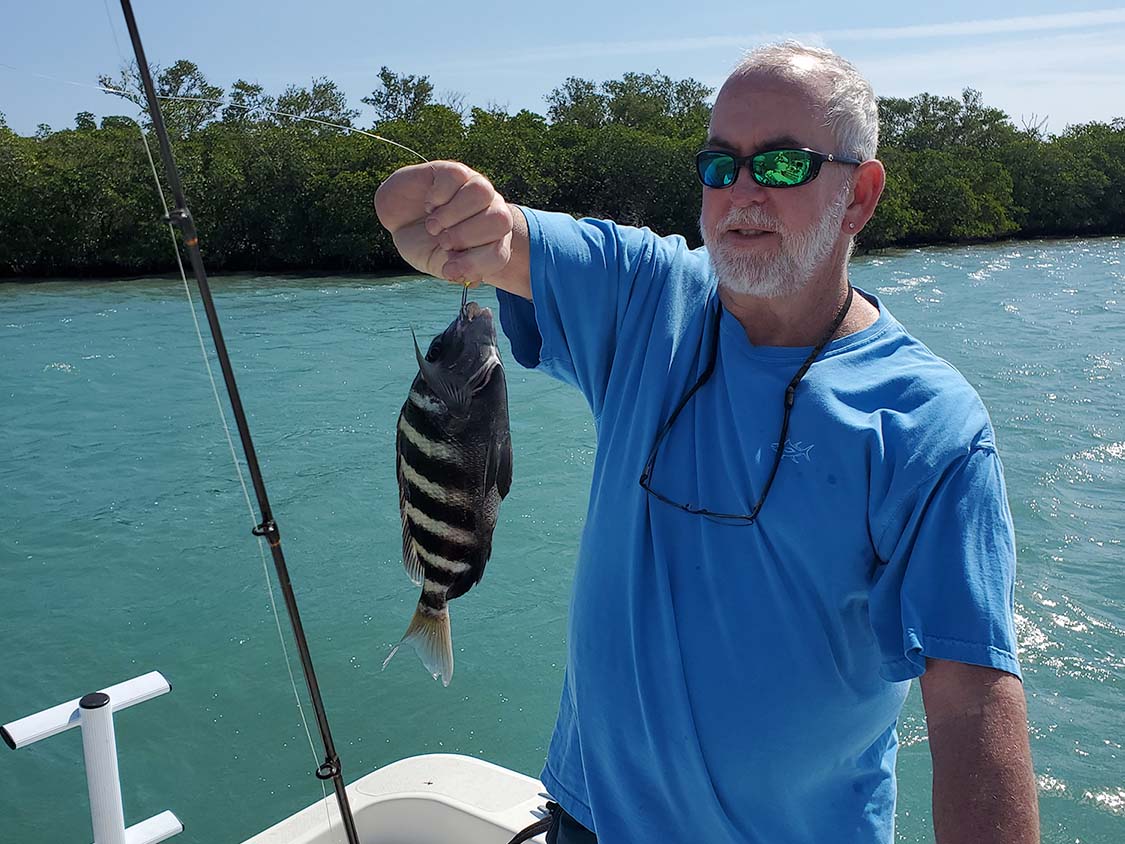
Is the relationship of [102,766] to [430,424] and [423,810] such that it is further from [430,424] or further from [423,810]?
[430,424]

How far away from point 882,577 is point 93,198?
29.3 m

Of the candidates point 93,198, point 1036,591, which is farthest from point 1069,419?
point 93,198

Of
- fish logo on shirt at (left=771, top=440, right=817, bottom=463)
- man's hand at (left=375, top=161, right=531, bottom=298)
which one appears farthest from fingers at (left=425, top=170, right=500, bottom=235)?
fish logo on shirt at (left=771, top=440, right=817, bottom=463)

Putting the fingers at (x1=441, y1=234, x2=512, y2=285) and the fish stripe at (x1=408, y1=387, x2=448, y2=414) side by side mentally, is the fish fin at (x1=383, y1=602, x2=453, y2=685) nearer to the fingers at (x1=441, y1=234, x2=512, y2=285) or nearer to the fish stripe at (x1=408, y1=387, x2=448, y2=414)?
the fish stripe at (x1=408, y1=387, x2=448, y2=414)

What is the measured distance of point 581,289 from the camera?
79.0 inches

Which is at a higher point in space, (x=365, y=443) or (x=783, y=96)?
(x=783, y=96)

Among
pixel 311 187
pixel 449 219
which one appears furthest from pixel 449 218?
pixel 311 187

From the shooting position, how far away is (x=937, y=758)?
1525 mm

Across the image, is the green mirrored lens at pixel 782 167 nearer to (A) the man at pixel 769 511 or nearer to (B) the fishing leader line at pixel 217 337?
(A) the man at pixel 769 511

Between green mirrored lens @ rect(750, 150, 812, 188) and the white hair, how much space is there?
0.08 meters

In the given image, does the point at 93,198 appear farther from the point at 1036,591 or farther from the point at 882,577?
the point at 882,577

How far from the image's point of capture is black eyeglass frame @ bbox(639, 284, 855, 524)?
1.71m

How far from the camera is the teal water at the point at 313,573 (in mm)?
6055

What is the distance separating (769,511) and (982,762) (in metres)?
0.50
